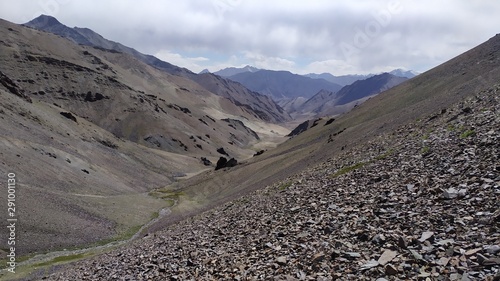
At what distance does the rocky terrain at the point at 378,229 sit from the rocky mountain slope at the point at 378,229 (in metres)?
0.06

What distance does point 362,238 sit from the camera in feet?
54.6

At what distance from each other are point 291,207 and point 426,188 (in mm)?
10155

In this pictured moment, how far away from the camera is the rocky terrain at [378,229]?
13.2 metres

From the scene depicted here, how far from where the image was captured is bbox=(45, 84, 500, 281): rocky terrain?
1323cm

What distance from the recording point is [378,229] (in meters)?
17.0

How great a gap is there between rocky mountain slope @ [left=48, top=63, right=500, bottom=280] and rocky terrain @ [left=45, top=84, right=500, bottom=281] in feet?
0.19

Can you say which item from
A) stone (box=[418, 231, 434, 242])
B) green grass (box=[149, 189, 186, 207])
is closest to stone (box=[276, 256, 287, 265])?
stone (box=[418, 231, 434, 242])

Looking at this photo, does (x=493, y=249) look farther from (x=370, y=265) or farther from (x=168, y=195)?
(x=168, y=195)

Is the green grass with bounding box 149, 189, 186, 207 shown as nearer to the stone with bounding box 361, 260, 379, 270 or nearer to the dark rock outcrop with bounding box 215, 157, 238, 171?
the dark rock outcrop with bounding box 215, 157, 238, 171

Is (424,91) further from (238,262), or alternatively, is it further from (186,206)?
(238,262)

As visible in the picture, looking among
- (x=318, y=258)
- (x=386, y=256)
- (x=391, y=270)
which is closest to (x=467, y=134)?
(x=386, y=256)

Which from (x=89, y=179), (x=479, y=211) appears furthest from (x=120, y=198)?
(x=479, y=211)

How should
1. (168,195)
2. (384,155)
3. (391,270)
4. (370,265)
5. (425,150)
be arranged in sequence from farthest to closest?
1. (168,195)
2. (384,155)
3. (425,150)
4. (370,265)
5. (391,270)

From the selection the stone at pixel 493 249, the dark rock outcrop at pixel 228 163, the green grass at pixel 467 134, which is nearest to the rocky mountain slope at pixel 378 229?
the stone at pixel 493 249
